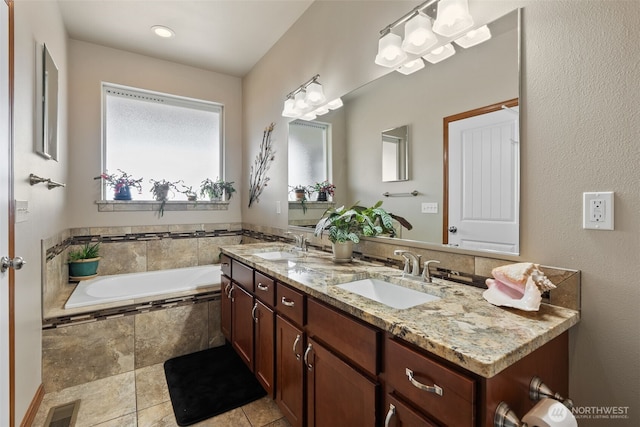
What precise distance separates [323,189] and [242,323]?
109cm

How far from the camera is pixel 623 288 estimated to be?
912mm

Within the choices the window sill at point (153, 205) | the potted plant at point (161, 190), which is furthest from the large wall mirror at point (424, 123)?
the potted plant at point (161, 190)

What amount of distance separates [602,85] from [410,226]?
2.94 feet

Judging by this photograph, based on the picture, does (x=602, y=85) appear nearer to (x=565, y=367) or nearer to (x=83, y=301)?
(x=565, y=367)

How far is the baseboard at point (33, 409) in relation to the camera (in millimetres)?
1576

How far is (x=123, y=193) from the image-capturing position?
3025 millimetres

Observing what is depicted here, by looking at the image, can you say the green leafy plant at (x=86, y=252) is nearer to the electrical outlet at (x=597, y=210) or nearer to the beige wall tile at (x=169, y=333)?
the beige wall tile at (x=169, y=333)

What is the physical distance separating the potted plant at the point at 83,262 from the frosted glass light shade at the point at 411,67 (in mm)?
2959

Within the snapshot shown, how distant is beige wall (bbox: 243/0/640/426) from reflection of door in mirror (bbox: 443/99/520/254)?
5 centimetres

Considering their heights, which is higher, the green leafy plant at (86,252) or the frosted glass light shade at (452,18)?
the frosted glass light shade at (452,18)

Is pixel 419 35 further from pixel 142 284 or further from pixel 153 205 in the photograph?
pixel 142 284

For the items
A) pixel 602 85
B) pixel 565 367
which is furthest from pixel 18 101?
pixel 565 367

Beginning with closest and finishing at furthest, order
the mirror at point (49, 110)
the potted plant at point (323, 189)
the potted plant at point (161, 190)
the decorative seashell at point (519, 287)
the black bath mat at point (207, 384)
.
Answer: the decorative seashell at point (519, 287) → the black bath mat at point (207, 384) → the mirror at point (49, 110) → the potted plant at point (323, 189) → the potted plant at point (161, 190)

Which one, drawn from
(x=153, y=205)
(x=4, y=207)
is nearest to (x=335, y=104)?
(x=4, y=207)
